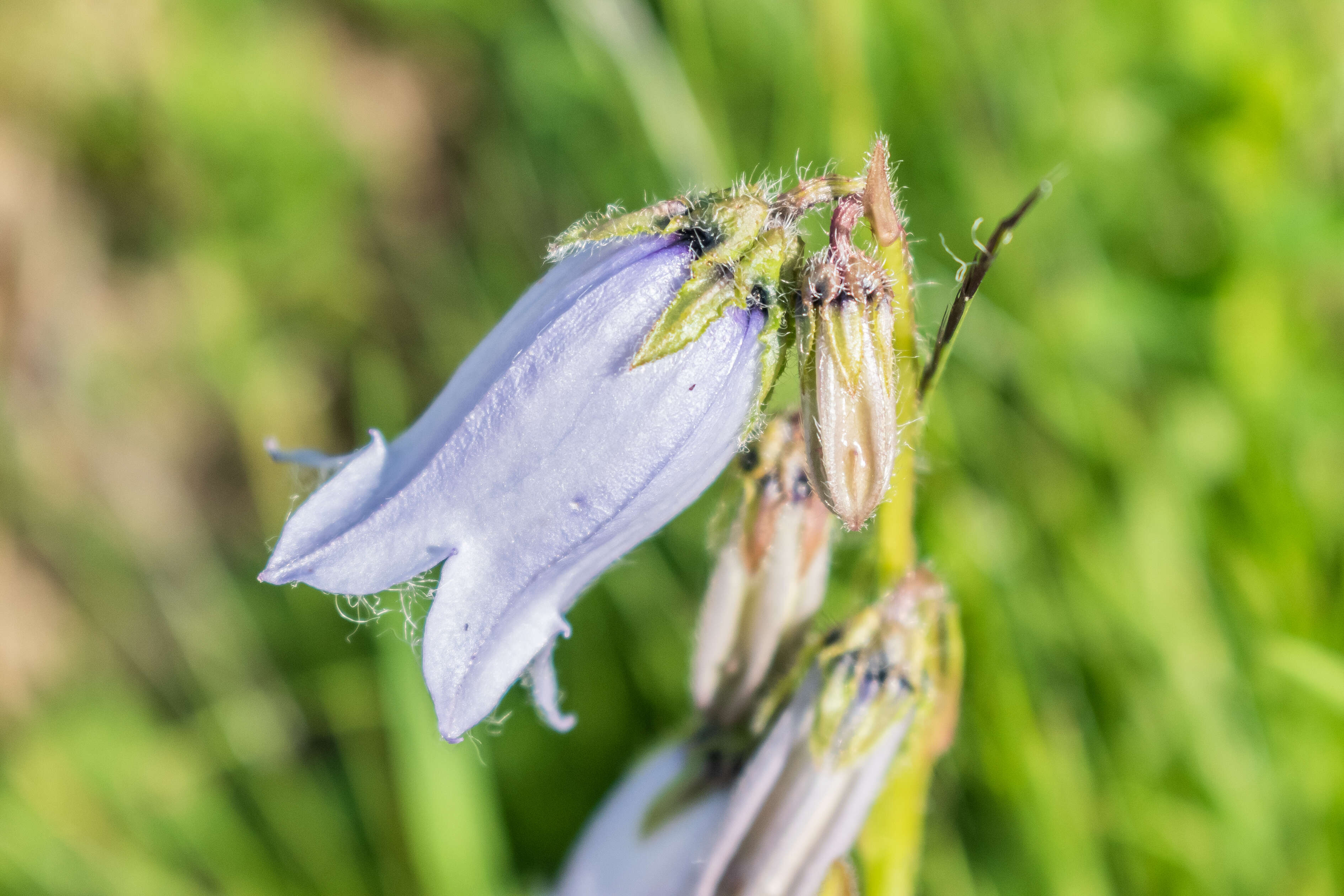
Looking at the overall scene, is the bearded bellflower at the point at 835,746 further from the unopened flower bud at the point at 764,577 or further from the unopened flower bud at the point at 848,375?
the unopened flower bud at the point at 848,375

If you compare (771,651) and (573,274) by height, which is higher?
(573,274)

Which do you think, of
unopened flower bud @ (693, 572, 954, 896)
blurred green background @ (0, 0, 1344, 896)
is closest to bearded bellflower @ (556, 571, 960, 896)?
unopened flower bud @ (693, 572, 954, 896)

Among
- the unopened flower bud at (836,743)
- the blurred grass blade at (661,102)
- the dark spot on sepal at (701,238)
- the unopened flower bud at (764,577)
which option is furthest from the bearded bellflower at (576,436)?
the blurred grass blade at (661,102)

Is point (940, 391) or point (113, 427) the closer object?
point (940, 391)

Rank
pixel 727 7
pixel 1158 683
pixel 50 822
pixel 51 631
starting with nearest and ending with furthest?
pixel 1158 683 < pixel 50 822 < pixel 727 7 < pixel 51 631

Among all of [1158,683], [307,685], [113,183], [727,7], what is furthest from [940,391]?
[113,183]

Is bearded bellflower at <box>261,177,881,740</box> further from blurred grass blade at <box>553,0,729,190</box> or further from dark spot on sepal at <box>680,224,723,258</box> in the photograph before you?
blurred grass blade at <box>553,0,729,190</box>

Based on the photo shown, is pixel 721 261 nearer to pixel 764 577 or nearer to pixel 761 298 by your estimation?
pixel 761 298

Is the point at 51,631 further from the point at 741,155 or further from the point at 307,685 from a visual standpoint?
the point at 741,155
